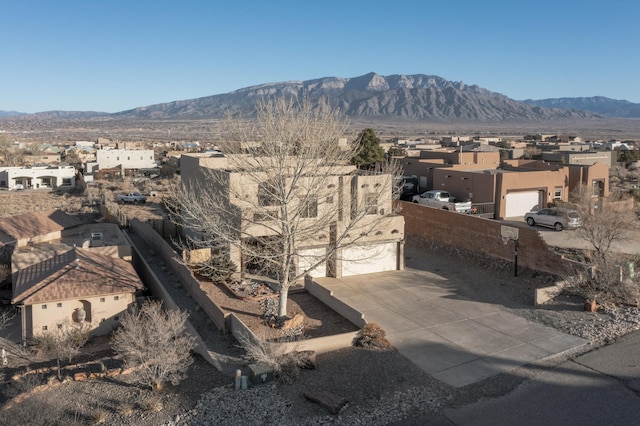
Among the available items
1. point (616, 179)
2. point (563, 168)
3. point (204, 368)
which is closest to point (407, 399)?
point (204, 368)

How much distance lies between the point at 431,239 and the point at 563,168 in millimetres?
14315

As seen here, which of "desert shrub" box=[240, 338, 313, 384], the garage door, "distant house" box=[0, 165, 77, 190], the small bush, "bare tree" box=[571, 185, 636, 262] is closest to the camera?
the small bush

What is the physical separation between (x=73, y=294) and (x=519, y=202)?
1096 inches

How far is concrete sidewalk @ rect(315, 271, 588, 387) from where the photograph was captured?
16.0 metres

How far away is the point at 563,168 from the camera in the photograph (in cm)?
3897

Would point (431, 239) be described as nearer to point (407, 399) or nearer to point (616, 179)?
point (407, 399)

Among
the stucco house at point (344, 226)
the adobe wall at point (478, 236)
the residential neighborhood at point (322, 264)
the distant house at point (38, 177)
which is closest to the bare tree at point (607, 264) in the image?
the residential neighborhood at point (322, 264)

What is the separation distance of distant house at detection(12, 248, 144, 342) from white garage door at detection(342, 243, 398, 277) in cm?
961

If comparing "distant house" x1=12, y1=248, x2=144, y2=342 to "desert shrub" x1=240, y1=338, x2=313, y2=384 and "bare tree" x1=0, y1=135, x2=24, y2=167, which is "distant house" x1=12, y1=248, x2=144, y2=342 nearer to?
"desert shrub" x1=240, y1=338, x2=313, y2=384

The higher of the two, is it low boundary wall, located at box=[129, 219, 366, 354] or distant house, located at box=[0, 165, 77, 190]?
distant house, located at box=[0, 165, 77, 190]

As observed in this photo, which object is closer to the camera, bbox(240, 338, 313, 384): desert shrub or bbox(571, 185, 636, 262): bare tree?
bbox(240, 338, 313, 384): desert shrub

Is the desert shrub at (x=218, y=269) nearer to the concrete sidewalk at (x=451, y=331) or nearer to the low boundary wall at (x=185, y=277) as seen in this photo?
the low boundary wall at (x=185, y=277)

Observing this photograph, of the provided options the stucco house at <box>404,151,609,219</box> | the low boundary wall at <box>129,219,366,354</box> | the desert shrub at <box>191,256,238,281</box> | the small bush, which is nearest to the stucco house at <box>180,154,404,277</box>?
the desert shrub at <box>191,256,238,281</box>

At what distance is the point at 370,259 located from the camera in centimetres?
2702
